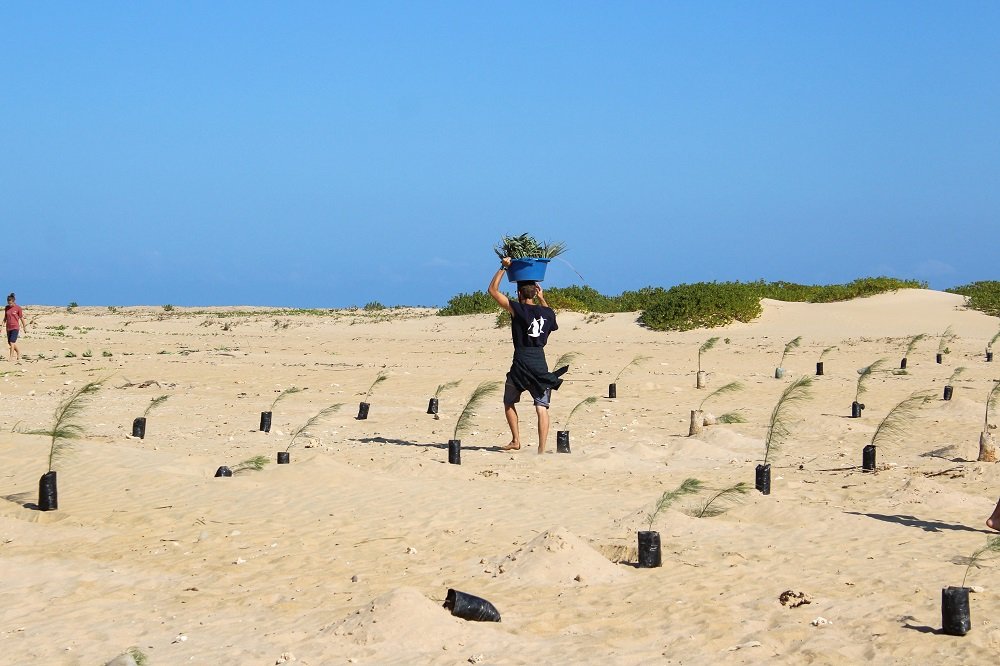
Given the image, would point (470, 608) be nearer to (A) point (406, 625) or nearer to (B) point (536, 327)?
(A) point (406, 625)

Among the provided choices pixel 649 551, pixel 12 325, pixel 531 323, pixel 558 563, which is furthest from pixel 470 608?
pixel 12 325

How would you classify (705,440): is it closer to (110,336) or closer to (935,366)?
(935,366)

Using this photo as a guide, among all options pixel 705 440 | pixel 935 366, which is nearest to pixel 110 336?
pixel 935 366

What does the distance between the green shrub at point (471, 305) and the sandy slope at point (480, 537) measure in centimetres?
2199

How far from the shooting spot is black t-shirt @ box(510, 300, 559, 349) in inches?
438

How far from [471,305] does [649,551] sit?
34038 millimetres

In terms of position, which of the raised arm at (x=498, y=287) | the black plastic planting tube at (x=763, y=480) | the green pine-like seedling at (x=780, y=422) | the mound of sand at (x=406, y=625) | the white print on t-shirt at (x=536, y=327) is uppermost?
the raised arm at (x=498, y=287)

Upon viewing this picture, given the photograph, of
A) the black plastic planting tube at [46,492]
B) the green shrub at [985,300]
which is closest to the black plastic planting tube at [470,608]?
the black plastic planting tube at [46,492]

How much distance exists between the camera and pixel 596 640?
5668 mm

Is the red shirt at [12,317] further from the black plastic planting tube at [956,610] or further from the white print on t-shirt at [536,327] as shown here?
the black plastic planting tube at [956,610]

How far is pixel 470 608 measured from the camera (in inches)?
232

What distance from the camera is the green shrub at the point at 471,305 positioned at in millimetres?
39625

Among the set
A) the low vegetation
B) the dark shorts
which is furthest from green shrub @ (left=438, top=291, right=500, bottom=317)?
the dark shorts

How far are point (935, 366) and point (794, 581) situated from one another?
1670 cm
